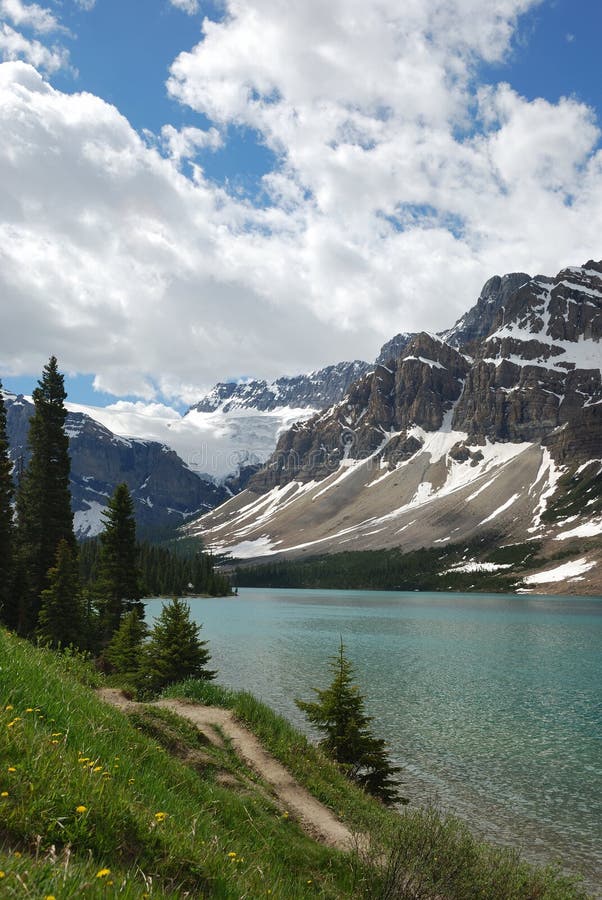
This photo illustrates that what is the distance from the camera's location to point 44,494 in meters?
A: 46.3

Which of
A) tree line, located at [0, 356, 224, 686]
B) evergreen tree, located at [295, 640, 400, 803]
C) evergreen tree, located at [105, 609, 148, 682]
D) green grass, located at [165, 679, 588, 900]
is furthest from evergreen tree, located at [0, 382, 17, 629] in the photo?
evergreen tree, located at [295, 640, 400, 803]

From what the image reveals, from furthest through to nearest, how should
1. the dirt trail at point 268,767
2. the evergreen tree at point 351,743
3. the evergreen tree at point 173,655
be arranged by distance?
the evergreen tree at point 173,655 → the evergreen tree at point 351,743 → the dirt trail at point 268,767

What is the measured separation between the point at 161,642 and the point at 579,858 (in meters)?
18.5

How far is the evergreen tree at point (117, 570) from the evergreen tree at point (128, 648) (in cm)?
1025

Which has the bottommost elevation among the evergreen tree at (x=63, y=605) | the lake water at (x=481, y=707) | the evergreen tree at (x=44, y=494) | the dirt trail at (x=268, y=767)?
the lake water at (x=481, y=707)

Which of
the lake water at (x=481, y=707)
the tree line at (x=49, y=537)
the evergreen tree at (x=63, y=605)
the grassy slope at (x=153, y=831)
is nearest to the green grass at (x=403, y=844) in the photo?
the grassy slope at (x=153, y=831)

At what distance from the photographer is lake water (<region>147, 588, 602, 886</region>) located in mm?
23062

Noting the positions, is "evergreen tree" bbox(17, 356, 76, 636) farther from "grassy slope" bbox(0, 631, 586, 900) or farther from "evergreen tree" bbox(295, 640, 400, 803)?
"grassy slope" bbox(0, 631, 586, 900)

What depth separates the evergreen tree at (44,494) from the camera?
44.6 m

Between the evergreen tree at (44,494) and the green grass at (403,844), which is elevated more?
the evergreen tree at (44,494)

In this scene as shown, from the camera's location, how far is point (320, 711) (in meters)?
22.9

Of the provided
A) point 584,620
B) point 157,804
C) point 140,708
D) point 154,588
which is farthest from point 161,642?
point 154,588

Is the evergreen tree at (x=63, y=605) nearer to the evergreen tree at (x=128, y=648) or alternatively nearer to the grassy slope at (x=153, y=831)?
the evergreen tree at (x=128, y=648)

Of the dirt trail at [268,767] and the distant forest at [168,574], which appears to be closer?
the dirt trail at [268,767]
